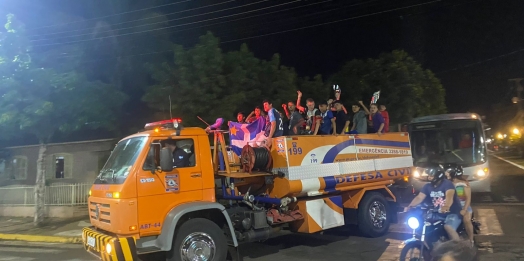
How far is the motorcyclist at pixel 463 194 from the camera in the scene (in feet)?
21.9

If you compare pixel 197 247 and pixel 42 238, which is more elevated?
pixel 197 247

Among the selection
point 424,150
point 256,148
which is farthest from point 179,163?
point 424,150

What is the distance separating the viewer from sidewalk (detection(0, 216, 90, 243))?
11683 millimetres

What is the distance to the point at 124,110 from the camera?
62.1ft

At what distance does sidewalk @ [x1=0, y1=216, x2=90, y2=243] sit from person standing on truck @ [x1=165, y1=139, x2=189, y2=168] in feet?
19.0

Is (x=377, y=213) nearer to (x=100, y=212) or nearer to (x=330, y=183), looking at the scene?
(x=330, y=183)

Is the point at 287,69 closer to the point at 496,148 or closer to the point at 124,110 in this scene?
the point at 124,110

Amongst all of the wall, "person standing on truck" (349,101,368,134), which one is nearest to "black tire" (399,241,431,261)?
"person standing on truck" (349,101,368,134)

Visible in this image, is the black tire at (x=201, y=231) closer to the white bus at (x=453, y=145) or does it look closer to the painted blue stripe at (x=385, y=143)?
the painted blue stripe at (x=385, y=143)

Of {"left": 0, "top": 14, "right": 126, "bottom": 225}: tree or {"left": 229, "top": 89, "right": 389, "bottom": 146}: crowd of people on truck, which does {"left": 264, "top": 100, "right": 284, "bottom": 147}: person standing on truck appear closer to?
{"left": 229, "top": 89, "right": 389, "bottom": 146}: crowd of people on truck

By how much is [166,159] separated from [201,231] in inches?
50.7

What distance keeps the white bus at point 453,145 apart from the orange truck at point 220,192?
15.8ft

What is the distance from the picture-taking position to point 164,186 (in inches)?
273

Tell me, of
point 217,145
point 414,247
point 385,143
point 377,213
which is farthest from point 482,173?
point 217,145
